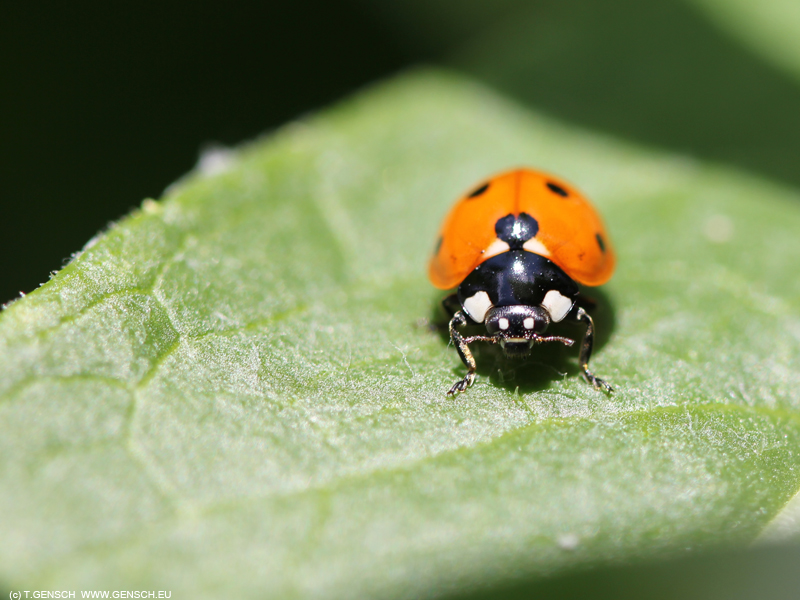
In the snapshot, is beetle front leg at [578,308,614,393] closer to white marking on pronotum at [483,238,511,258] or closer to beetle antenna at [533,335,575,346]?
beetle antenna at [533,335,575,346]

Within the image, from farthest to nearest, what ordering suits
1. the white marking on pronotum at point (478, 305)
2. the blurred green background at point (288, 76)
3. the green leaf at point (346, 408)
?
the blurred green background at point (288, 76)
the white marking on pronotum at point (478, 305)
the green leaf at point (346, 408)

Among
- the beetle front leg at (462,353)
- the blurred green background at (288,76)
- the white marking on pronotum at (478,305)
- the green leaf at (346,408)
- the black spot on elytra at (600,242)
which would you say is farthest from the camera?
the blurred green background at (288,76)

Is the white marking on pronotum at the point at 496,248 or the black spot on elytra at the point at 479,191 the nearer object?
the white marking on pronotum at the point at 496,248

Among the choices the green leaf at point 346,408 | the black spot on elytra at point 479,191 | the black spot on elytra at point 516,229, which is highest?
the black spot on elytra at point 479,191

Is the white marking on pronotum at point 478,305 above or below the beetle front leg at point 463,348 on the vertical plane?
above

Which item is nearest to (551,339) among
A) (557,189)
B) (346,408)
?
(557,189)

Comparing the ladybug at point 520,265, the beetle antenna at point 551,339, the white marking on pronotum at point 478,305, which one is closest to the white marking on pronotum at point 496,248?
the ladybug at point 520,265

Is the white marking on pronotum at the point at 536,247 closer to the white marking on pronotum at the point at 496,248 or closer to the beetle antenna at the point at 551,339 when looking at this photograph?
the white marking on pronotum at the point at 496,248

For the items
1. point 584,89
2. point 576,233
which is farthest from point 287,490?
point 584,89
